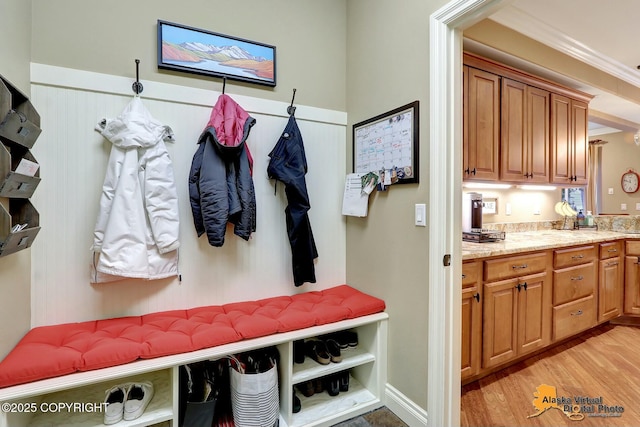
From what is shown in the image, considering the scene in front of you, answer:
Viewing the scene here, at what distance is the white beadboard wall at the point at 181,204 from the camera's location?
58.9 inches

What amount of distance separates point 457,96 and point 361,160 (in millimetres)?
726

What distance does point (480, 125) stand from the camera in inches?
91.0

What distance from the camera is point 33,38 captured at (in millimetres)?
1451

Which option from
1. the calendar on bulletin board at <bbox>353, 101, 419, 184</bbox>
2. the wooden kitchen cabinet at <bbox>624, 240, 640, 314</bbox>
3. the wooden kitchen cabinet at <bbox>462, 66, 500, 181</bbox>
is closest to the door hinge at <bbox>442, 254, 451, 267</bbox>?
the calendar on bulletin board at <bbox>353, 101, 419, 184</bbox>

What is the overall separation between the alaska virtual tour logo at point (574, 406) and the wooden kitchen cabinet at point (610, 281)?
1.28 meters

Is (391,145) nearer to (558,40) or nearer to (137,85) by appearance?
(137,85)

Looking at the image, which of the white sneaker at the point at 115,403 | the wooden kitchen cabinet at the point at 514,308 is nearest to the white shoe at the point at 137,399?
the white sneaker at the point at 115,403

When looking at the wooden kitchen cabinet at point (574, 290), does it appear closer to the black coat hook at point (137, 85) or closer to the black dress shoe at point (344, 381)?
the black dress shoe at point (344, 381)

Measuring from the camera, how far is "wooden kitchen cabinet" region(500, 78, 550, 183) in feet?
8.11

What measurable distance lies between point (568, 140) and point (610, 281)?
141 centimetres

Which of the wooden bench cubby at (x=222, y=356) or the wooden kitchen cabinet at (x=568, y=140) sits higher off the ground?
the wooden kitchen cabinet at (x=568, y=140)

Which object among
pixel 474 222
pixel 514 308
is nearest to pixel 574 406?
pixel 514 308

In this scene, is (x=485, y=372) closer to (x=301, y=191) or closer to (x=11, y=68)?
(x=301, y=191)

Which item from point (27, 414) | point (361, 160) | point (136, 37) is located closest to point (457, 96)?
point (361, 160)
